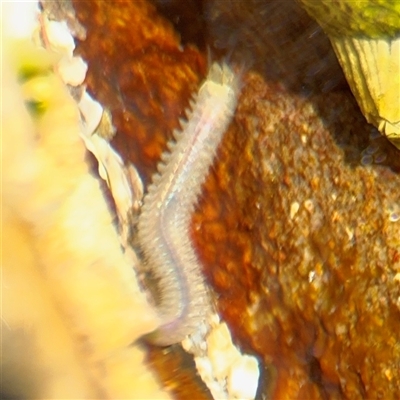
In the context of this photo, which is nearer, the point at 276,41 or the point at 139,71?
the point at 276,41

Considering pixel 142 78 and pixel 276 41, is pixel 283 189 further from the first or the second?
pixel 142 78

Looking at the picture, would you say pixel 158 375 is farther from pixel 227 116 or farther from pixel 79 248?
pixel 227 116

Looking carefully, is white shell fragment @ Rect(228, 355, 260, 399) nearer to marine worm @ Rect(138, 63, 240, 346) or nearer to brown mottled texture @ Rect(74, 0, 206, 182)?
marine worm @ Rect(138, 63, 240, 346)

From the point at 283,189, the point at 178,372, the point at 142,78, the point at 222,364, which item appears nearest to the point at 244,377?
the point at 222,364

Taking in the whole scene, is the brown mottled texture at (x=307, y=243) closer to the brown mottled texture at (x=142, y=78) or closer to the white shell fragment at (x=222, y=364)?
the white shell fragment at (x=222, y=364)

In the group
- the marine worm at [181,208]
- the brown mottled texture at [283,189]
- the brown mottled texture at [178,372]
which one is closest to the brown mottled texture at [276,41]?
the brown mottled texture at [283,189]
